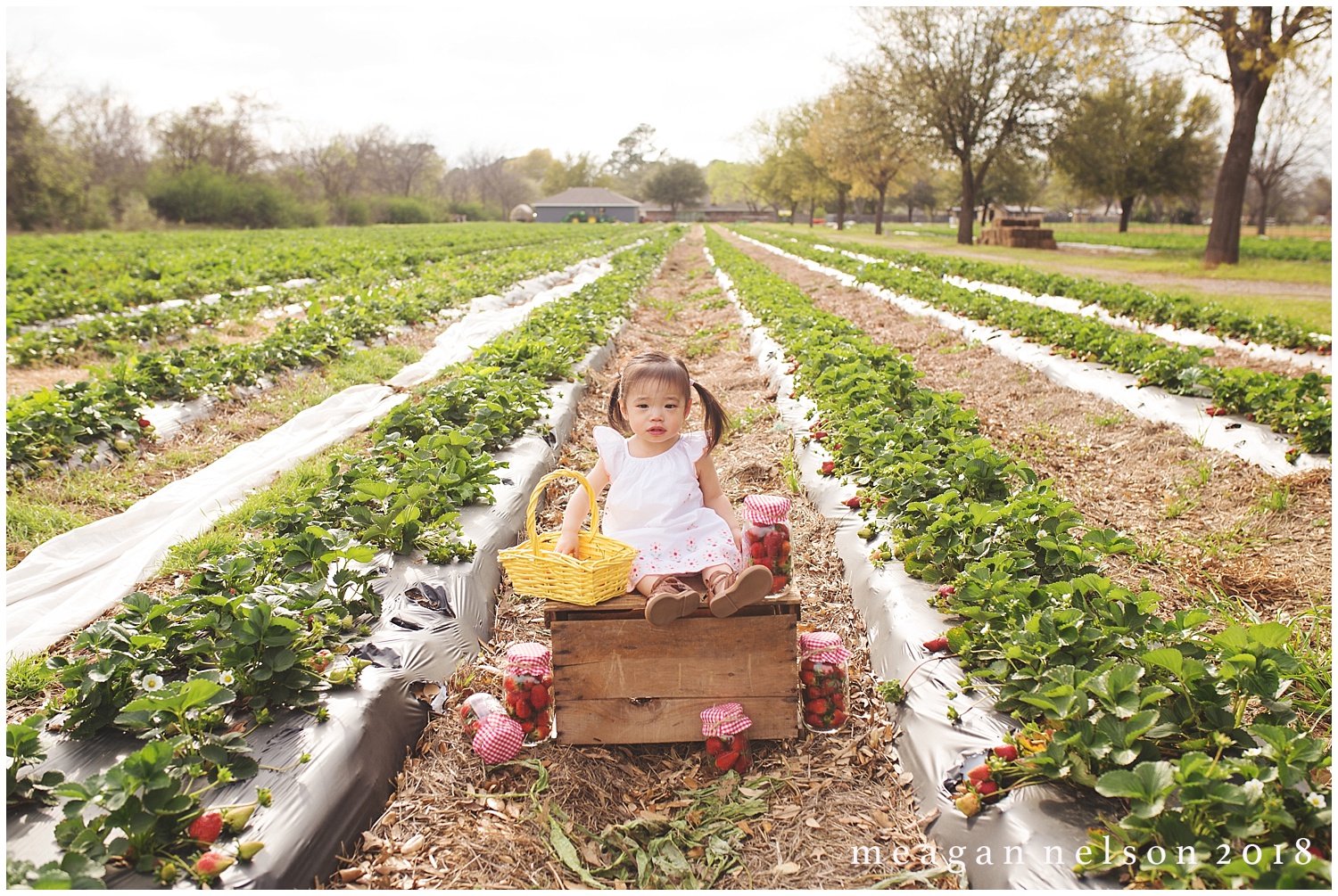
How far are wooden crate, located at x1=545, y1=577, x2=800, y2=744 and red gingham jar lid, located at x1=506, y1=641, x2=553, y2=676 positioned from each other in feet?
0.48

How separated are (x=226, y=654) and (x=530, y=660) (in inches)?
38.6

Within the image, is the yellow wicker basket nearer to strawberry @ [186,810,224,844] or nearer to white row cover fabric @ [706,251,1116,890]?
strawberry @ [186,810,224,844]

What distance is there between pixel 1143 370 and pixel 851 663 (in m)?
4.93

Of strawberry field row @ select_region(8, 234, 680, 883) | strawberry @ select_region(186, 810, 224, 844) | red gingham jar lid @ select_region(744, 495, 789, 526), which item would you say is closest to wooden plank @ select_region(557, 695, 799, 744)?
red gingham jar lid @ select_region(744, 495, 789, 526)

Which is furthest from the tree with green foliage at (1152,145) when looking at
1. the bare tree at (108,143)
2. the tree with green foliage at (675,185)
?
the tree with green foliage at (675,185)

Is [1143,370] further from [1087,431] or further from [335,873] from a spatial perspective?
[335,873]

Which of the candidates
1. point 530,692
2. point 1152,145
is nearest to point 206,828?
point 530,692

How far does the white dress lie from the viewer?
2.86 meters

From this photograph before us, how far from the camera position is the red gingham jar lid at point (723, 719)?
2.72 meters

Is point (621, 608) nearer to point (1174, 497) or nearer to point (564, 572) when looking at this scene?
point (564, 572)

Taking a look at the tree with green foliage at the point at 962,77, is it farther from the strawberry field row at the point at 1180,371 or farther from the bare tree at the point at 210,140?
the bare tree at the point at 210,140

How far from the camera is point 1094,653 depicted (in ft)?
8.27

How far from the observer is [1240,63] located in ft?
50.7

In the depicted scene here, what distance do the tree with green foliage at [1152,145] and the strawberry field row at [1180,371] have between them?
3339cm
